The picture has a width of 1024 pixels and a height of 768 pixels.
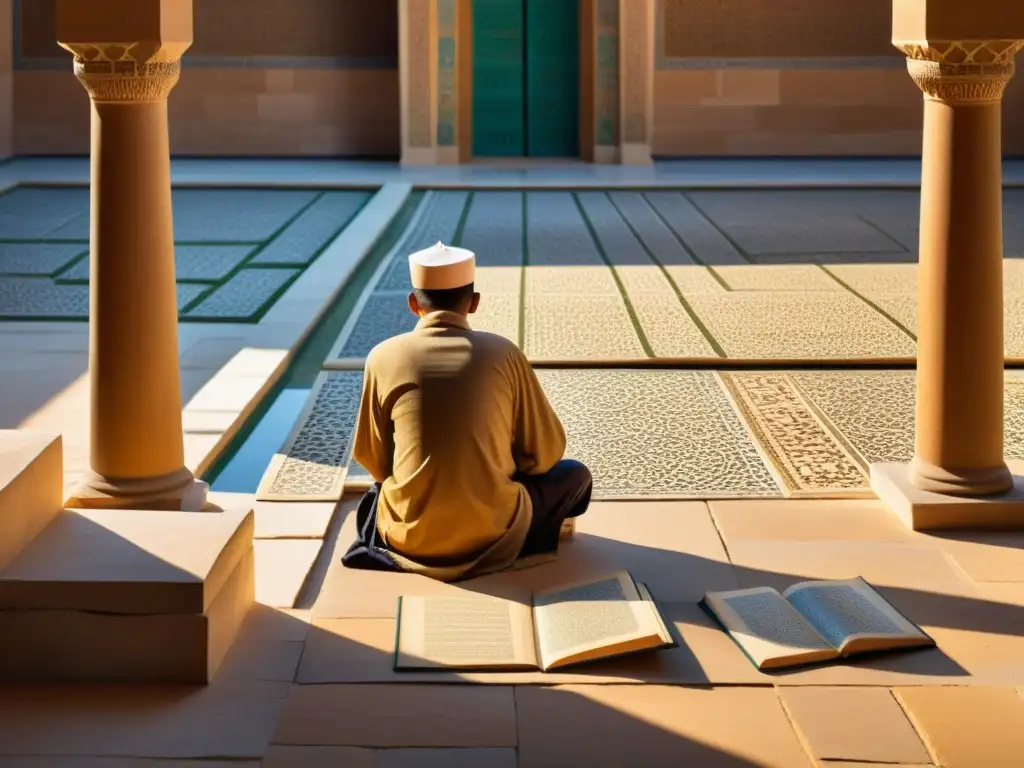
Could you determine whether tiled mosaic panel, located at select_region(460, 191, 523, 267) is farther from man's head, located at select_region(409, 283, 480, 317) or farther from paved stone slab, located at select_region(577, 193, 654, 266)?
man's head, located at select_region(409, 283, 480, 317)

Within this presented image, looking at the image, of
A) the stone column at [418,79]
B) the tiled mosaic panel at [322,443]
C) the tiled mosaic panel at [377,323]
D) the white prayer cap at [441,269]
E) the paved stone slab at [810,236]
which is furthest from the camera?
the stone column at [418,79]

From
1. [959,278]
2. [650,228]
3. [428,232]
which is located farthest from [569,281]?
[959,278]

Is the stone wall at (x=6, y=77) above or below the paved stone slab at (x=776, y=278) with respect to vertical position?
above

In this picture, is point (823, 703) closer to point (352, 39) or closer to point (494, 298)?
point (494, 298)

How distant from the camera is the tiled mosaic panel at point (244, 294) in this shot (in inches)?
270

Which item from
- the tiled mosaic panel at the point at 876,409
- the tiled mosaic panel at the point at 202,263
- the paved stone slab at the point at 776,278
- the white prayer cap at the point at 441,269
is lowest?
the tiled mosaic panel at the point at 876,409

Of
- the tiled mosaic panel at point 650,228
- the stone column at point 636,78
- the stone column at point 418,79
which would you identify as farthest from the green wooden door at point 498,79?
the tiled mosaic panel at point 650,228

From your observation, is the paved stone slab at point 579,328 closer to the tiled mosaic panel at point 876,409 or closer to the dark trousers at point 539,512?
the tiled mosaic panel at point 876,409

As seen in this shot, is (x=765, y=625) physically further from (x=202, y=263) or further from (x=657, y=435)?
(x=202, y=263)

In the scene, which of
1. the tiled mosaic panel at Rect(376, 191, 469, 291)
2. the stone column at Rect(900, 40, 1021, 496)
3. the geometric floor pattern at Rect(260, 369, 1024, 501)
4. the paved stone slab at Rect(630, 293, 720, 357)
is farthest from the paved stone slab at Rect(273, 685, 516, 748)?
the tiled mosaic panel at Rect(376, 191, 469, 291)

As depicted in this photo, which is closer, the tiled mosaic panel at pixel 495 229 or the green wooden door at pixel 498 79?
the tiled mosaic panel at pixel 495 229

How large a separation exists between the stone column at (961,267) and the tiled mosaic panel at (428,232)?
134 inches

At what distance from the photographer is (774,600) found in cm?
323

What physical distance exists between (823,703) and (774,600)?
0.47m
